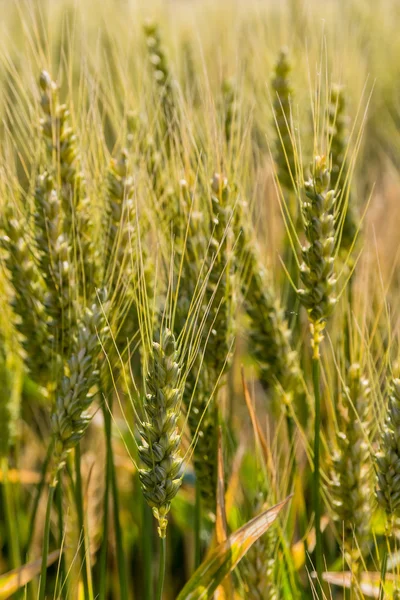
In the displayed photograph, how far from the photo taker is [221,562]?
90 centimetres

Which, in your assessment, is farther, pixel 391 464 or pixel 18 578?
pixel 18 578

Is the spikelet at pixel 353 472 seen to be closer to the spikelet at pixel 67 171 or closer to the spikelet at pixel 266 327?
the spikelet at pixel 266 327

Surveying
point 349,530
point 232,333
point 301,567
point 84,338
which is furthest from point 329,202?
point 301,567

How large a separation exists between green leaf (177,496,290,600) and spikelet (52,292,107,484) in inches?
8.6

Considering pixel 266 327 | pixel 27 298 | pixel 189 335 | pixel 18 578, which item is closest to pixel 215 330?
pixel 189 335

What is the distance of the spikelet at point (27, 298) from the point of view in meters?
1.03

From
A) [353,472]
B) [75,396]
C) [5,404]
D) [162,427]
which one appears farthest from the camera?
[5,404]

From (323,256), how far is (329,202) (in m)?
0.06

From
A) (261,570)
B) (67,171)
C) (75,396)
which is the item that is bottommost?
(261,570)

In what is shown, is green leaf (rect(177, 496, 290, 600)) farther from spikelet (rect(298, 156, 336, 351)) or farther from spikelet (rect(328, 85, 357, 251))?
spikelet (rect(328, 85, 357, 251))

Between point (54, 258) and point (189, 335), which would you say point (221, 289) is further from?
point (54, 258)

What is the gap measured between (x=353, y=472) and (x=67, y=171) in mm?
565

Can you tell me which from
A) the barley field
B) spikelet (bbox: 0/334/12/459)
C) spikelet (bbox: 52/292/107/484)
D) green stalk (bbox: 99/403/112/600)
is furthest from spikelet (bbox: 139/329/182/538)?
spikelet (bbox: 0/334/12/459)

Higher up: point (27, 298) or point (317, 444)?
point (27, 298)
